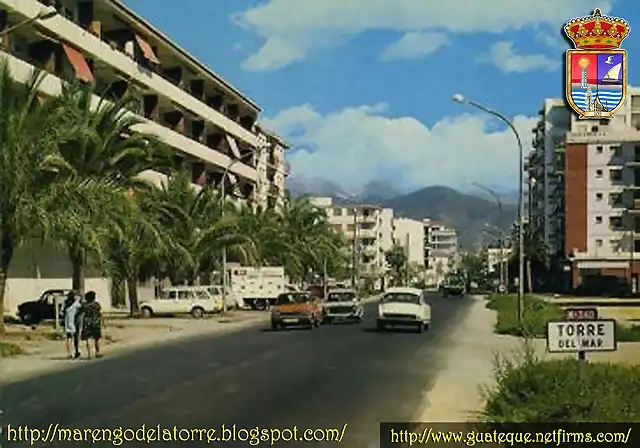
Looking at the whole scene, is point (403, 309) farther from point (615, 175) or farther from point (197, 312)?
point (615, 175)

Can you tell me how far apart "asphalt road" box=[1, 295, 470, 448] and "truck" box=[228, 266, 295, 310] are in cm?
2962

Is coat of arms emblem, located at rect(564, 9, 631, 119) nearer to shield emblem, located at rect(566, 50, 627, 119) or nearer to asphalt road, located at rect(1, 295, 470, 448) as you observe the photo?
shield emblem, located at rect(566, 50, 627, 119)

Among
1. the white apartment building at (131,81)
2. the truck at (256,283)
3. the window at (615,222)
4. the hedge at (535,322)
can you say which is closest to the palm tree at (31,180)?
the white apartment building at (131,81)

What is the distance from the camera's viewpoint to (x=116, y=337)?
3572 cm

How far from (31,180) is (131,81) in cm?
3023

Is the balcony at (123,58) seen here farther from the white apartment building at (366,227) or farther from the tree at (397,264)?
Result: the white apartment building at (366,227)

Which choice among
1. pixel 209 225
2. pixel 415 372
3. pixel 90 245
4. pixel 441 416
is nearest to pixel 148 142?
pixel 90 245

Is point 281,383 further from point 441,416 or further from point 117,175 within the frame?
point 117,175

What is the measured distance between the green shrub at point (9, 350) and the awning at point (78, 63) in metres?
22.1

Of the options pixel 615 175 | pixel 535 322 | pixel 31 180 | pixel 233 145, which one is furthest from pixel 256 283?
pixel 615 175

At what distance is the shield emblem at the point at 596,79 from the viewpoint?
13.5 meters

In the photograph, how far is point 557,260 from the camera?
92.6 m

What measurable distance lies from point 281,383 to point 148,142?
2297cm

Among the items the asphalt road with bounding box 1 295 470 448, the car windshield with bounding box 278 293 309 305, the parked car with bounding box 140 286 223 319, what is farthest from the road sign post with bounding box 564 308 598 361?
the parked car with bounding box 140 286 223 319
